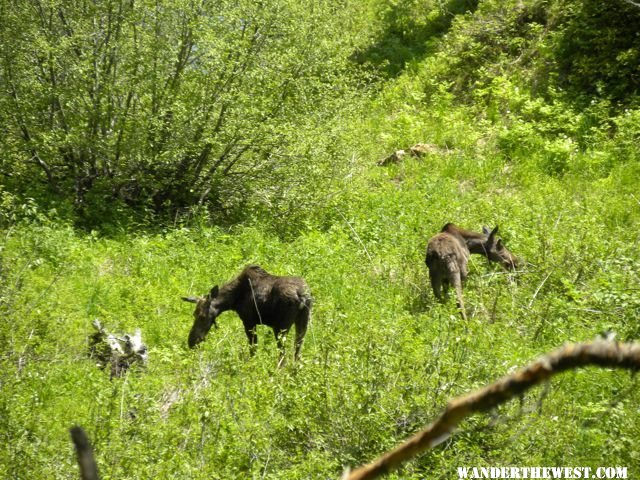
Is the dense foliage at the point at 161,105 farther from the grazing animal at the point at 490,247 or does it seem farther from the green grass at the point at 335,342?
the grazing animal at the point at 490,247

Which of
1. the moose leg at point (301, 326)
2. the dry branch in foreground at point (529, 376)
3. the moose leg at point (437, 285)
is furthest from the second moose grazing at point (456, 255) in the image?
the dry branch in foreground at point (529, 376)

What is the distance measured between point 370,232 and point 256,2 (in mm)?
4945

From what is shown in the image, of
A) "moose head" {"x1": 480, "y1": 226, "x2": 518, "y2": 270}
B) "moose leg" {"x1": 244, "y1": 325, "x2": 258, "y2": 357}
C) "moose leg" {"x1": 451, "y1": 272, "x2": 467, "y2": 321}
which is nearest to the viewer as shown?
"moose leg" {"x1": 244, "y1": 325, "x2": 258, "y2": 357}

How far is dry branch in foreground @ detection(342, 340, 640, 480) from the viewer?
1.13 metres

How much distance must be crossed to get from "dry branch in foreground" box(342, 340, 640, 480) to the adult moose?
22.7 feet

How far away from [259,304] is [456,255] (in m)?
2.89

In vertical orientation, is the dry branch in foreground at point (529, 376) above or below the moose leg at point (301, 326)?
above

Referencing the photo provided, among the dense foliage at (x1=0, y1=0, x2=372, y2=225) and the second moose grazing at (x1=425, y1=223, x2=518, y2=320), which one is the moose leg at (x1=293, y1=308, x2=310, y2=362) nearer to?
the second moose grazing at (x1=425, y1=223, x2=518, y2=320)

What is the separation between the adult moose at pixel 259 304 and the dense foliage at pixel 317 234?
0.27m

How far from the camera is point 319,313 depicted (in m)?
9.08

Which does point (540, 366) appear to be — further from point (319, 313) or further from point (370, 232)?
point (370, 232)

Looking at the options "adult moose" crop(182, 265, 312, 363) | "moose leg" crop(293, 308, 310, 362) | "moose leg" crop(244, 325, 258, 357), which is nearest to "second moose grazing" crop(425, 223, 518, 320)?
"moose leg" crop(293, 308, 310, 362)

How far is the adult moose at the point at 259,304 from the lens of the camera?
835 cm

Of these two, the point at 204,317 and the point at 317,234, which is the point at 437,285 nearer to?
the point at 204,317
